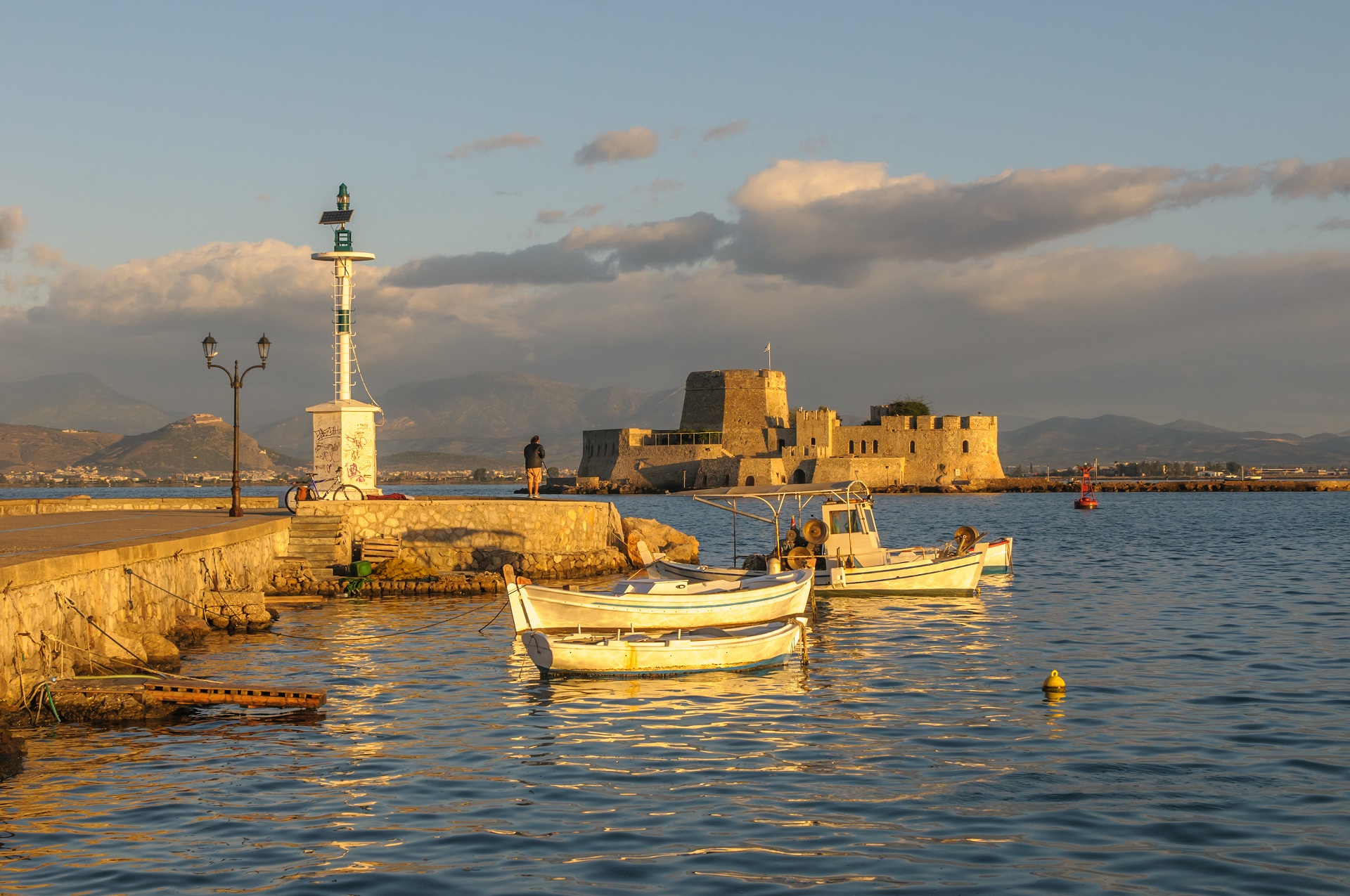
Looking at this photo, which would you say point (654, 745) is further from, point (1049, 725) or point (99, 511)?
point (99, 511)

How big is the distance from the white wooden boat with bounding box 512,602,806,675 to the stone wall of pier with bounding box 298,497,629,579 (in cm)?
1137

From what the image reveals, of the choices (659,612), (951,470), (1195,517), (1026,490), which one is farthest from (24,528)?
(1026,490)

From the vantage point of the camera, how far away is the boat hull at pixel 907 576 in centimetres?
2320

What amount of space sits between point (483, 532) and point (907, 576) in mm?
9581

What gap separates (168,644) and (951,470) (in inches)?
3351

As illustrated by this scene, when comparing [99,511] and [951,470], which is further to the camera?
[951,470]

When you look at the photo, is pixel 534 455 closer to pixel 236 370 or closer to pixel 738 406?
pixel 236 370

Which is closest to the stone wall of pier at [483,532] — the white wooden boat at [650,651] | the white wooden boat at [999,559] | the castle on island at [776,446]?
the white wooden boat at [999,559]

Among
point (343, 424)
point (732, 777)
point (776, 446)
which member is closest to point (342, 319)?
point (343, 424)

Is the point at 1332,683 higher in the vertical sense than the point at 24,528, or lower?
lower

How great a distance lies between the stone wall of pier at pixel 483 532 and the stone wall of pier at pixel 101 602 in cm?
562

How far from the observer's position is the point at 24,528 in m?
19.0

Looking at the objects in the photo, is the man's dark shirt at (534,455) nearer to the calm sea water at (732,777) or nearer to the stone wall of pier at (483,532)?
the stone wall of pier at (483,532)

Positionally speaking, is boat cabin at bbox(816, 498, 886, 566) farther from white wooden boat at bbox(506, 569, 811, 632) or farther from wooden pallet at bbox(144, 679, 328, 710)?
wooden pallet at bbox(144, 679, 328, 710)
